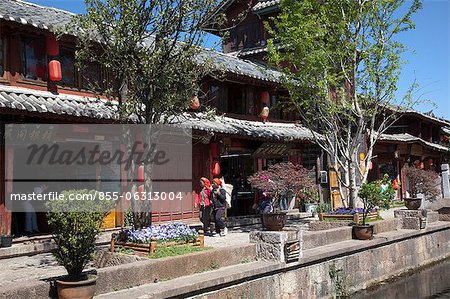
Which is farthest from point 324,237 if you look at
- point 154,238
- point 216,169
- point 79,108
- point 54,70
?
point 54,70

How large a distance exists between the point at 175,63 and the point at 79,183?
17.2ft

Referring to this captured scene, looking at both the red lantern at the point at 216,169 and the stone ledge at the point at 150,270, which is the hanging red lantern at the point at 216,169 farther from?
the stone ledge at the point at 150,270

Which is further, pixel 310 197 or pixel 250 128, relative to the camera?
pixel 250 128

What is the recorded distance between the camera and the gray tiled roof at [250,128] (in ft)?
43.2

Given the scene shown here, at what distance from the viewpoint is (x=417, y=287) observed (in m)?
10.8

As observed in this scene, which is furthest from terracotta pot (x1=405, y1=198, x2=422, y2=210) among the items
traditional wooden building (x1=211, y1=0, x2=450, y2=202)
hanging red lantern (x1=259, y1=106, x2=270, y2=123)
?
traditional wooden building (x1=211, y1=0, x2=450, y2=202)

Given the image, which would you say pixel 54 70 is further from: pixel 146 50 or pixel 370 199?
pixel 370 199

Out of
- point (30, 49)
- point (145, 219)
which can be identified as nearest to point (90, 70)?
point (30, 49)

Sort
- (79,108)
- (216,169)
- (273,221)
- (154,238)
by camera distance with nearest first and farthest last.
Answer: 1. (154,238)
2. (273,221)
3. (79,108)
4. (216,169)

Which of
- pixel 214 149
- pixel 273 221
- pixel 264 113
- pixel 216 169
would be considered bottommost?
pixel 273 221

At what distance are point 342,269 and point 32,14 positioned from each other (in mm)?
9016

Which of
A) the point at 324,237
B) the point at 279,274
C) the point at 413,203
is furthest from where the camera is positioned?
the point at 413,203

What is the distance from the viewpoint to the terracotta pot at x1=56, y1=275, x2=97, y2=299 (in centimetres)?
530

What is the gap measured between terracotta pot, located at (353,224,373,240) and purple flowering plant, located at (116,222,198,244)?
14.2ft
